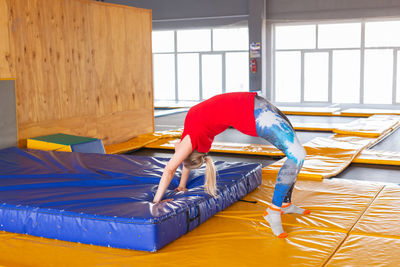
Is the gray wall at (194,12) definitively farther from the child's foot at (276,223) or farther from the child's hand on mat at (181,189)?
the child's foot at (276,223)

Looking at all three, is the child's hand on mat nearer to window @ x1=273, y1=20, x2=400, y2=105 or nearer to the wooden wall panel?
the wooden wall panel

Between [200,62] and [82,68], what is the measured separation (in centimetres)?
1215

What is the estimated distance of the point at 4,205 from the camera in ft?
11.2

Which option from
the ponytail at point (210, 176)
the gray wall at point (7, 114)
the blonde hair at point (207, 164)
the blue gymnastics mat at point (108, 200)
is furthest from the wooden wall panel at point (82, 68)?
the ponytail at point (210, 176)

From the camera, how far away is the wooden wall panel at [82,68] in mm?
6066

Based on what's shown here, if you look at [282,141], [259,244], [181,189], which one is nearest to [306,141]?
[181,189]

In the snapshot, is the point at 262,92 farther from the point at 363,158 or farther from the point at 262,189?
the point at 262,189

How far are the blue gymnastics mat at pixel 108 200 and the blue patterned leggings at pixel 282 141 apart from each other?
633 mm

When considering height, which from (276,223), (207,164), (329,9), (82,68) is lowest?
(276,223)

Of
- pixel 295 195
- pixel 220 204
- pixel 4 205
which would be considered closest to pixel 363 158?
pixel 295 195

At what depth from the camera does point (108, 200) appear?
11.4 ft

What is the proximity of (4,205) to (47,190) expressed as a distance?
0.44 meters

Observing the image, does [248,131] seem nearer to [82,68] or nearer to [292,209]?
[292,209]

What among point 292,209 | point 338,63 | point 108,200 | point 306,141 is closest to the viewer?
point 108,200
